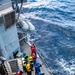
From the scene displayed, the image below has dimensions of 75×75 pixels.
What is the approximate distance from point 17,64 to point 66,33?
21.8 meters

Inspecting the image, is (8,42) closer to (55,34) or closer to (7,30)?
(7,30)

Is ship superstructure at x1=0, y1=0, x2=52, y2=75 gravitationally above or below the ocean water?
above

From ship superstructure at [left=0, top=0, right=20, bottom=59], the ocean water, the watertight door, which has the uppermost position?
ship superstructure at [left=0, top=0, right=20, bottom=59]

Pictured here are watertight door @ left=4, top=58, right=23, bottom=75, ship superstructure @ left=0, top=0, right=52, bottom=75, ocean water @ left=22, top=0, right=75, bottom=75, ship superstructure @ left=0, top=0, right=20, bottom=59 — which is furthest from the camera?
ocean water @ left=22, top=0, right=75, bottom=75

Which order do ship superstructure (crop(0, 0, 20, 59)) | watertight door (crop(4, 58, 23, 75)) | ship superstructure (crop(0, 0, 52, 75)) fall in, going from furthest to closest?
1. ship superstructure (crop(0, 0, 20, 59))
2. ship superstructure (crop(0, 0, 52, 75))
3. watertight door (crop(4, 58, 23, 75))

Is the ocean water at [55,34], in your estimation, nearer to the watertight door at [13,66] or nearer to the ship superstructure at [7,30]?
the ship superstructure at [7,30]

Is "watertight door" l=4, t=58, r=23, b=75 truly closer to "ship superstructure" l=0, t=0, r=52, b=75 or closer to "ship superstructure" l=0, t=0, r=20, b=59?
"ship superstructure" l=0, t=0, r=52, b=75

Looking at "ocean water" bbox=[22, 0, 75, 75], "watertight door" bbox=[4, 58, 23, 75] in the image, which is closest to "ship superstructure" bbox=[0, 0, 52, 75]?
"watertight door" bbox=[4, 58, 23, 75]

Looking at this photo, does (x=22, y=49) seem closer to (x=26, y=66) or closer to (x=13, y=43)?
(x=13, y=43)

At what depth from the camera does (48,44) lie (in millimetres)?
36625

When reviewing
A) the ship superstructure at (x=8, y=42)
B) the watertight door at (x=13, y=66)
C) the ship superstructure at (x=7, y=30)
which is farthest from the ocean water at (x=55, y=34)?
the watertight door at (x=13, y=66)

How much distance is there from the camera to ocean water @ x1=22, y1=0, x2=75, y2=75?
98.6ft

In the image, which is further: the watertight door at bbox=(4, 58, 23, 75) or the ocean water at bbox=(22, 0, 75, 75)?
the ocean water at bbox=(22, 0, 75, 75)

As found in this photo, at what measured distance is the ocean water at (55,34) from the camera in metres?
30.1
